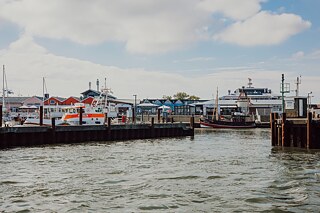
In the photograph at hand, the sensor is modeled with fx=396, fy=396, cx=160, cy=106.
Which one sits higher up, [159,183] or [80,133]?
[80,133]

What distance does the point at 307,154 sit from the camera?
28094 mm

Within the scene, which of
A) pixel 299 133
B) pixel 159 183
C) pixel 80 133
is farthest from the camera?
pixel 80 133

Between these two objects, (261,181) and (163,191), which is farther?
(261,181)

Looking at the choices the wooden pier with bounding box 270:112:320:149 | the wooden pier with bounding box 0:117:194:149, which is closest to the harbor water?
the wooden pier with bounding box 270:112:320:149

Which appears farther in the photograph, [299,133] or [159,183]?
[299,133]

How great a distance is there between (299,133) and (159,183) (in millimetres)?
18338

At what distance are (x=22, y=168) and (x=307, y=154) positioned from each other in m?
19.1

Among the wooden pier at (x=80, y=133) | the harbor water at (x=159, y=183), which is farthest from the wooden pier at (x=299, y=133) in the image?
the wooden pier at (x=80, y=133)

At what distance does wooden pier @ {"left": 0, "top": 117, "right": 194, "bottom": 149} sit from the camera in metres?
34.3

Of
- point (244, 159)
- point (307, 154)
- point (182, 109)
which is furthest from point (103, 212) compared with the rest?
point (182, 109)

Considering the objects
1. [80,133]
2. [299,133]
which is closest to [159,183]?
[299,133]

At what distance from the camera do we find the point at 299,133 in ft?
105

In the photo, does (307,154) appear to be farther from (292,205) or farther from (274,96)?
(274,96)

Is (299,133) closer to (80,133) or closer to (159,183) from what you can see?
(159,183)
